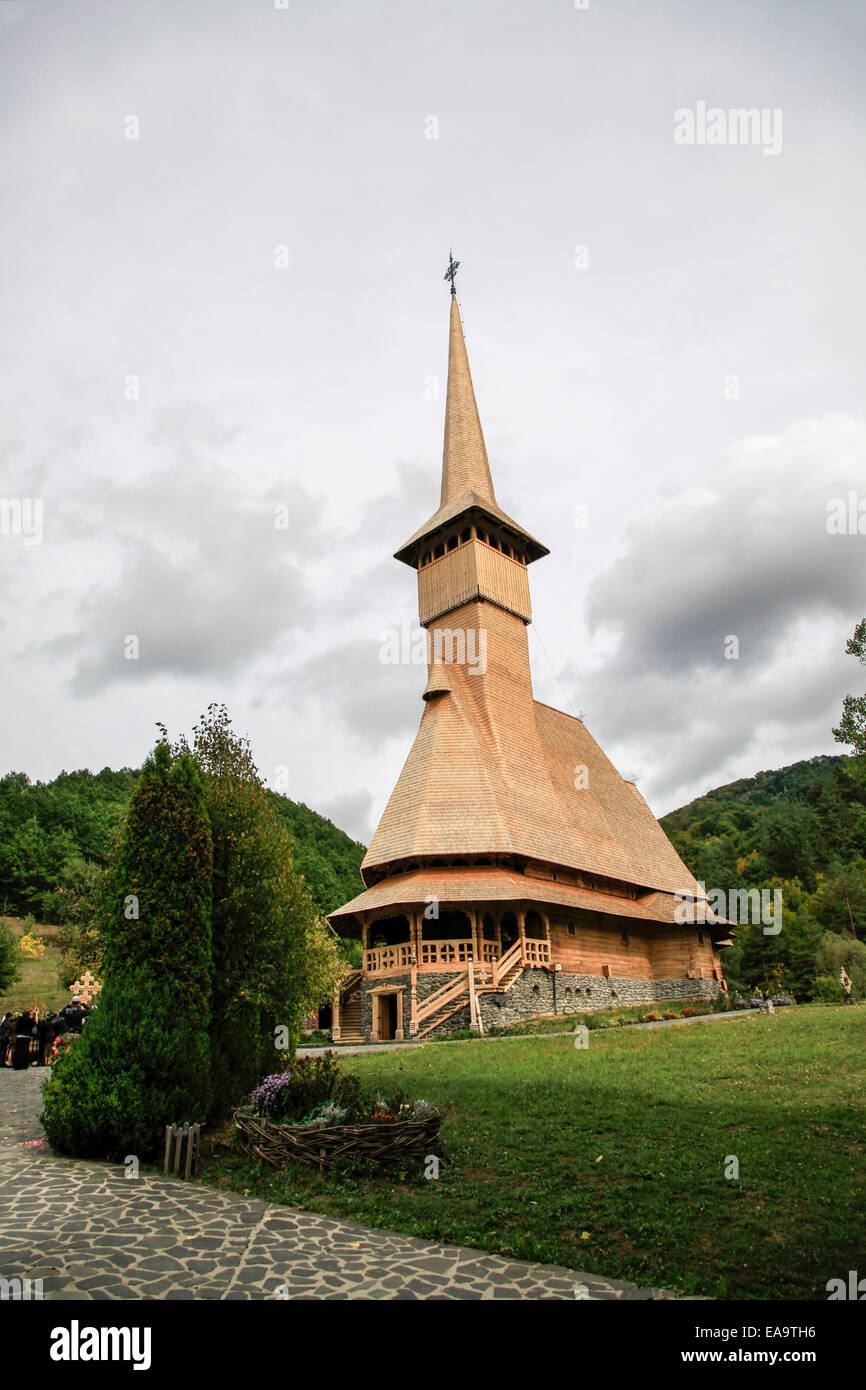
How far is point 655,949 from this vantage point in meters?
34.5

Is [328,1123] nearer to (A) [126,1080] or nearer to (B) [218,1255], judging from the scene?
(A) [126,1080]

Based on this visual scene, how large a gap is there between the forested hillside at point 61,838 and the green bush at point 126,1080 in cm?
5349

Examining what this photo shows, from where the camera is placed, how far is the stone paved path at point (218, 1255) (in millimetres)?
5211

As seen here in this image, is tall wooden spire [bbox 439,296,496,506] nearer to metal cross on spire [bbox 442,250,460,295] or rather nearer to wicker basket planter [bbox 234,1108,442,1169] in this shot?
metal cross on spire [bbox 442,250,460,295]

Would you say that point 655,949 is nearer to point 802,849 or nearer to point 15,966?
point 15,966

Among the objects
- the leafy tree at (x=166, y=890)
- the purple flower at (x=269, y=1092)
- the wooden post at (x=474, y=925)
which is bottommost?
the purple flower at (x=269, y=1092)

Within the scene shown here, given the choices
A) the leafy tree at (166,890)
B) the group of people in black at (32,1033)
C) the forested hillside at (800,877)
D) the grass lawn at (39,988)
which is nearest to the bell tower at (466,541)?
the forested hillside at (800,877)

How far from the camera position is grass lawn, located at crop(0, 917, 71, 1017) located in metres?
41.5

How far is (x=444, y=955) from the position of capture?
2605cm

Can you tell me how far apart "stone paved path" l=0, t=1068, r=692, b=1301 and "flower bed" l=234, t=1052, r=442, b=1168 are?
0.93m

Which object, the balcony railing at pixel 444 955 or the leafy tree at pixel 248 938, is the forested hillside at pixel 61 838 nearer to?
the balcony railing at pixel 444 955

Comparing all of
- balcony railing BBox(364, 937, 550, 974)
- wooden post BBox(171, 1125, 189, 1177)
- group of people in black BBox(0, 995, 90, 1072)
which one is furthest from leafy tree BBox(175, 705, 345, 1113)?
balcony railing BBox(364, 937, 550, 974)
